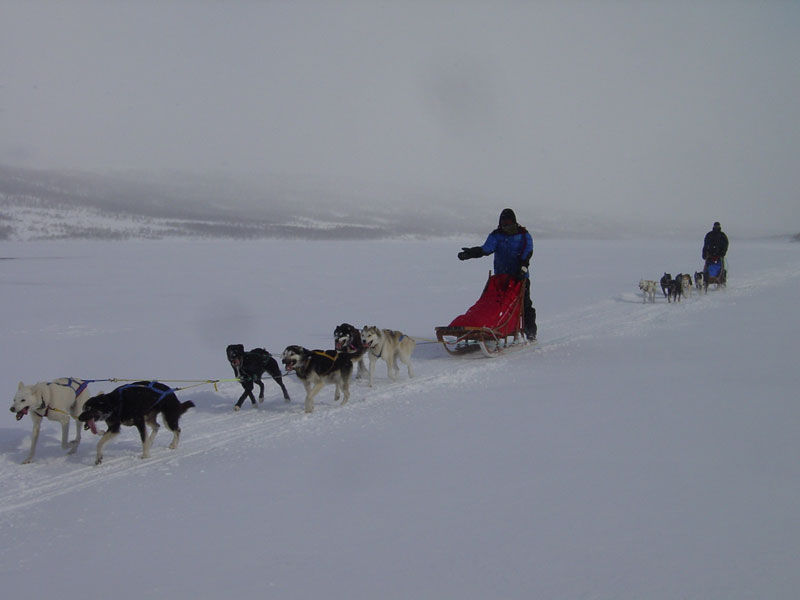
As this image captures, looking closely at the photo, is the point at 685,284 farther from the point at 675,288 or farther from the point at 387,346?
→ the point at 387,346

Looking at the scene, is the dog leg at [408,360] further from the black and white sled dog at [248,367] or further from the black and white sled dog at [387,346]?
the black and white sled dog at [248,367]

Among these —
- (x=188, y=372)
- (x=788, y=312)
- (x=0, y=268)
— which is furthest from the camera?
(x=0, y=268)

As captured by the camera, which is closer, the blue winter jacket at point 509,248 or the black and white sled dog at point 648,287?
the blue winter jacket at point 509,248

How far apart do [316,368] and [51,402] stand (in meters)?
1.96

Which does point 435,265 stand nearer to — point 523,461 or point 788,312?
point 788,312

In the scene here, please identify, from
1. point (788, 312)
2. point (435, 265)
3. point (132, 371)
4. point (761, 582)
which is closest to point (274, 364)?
point (132, 371)

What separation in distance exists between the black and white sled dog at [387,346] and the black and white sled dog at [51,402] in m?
2.50

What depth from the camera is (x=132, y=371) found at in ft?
24.1

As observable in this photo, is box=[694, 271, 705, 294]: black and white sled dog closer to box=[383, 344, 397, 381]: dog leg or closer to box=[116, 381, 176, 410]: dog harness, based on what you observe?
box=[383, 344, 397, 381]: dog leg

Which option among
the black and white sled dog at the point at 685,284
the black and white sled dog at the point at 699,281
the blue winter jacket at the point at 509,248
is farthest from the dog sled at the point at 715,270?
the blue winter jacket at the point at 509,248

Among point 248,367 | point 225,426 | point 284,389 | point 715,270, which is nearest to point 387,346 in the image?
point 284,389

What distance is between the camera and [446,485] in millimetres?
3510

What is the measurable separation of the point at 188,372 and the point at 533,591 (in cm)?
551

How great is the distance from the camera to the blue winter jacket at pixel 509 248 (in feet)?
26.4
